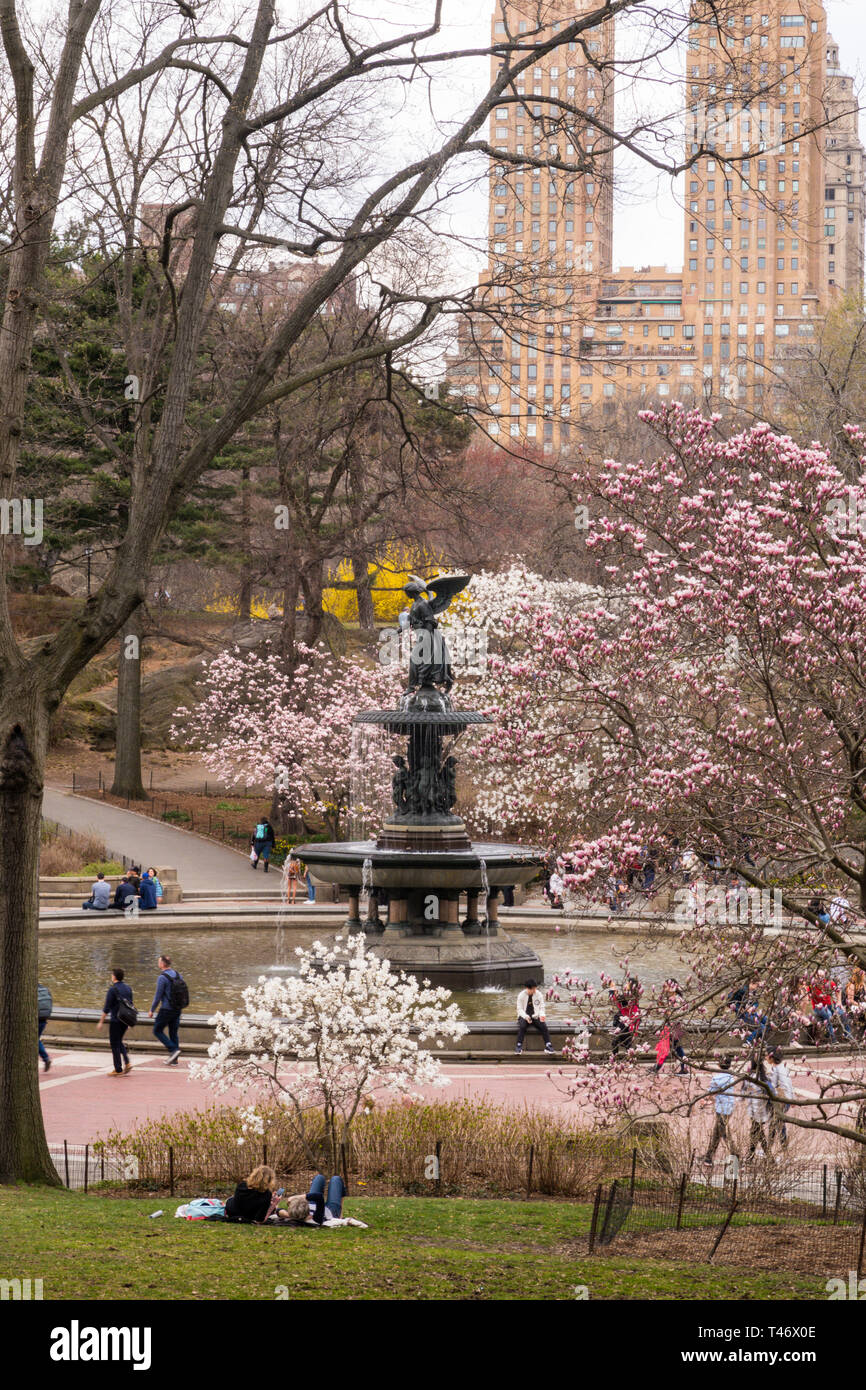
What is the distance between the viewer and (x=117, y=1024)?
651 inches

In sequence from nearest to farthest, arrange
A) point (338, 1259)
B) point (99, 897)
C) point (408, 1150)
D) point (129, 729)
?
1. point (338, 1259)
2. point (408, 1150)
3. point (99, 897)
4. point (129, 729)

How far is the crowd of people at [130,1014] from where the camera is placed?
1664 cm

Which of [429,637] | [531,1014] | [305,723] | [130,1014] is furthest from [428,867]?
[305,723]

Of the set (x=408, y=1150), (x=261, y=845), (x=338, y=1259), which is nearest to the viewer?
(x=338, y=1259)

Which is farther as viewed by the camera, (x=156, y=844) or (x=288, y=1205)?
(x=156, y=844)

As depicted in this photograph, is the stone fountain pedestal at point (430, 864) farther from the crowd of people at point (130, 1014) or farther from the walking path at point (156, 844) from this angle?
the walking path at point (156, 844)

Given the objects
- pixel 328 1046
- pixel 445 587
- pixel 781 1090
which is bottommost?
pixel 781 1090

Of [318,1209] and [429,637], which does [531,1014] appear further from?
[429,637]

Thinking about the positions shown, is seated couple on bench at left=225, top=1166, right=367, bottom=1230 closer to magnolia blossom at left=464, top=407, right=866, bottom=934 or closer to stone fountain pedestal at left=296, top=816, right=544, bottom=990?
magnolia blossom at left=464, top=407, right=866, bottom=934

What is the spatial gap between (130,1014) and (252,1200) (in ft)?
20.3

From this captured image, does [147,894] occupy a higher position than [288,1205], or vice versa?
[147,894]

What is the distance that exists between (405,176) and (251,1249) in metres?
8.09

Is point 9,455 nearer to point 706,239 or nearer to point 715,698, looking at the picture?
point 715,698

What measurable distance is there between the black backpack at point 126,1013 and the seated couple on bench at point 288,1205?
5.93 meters
